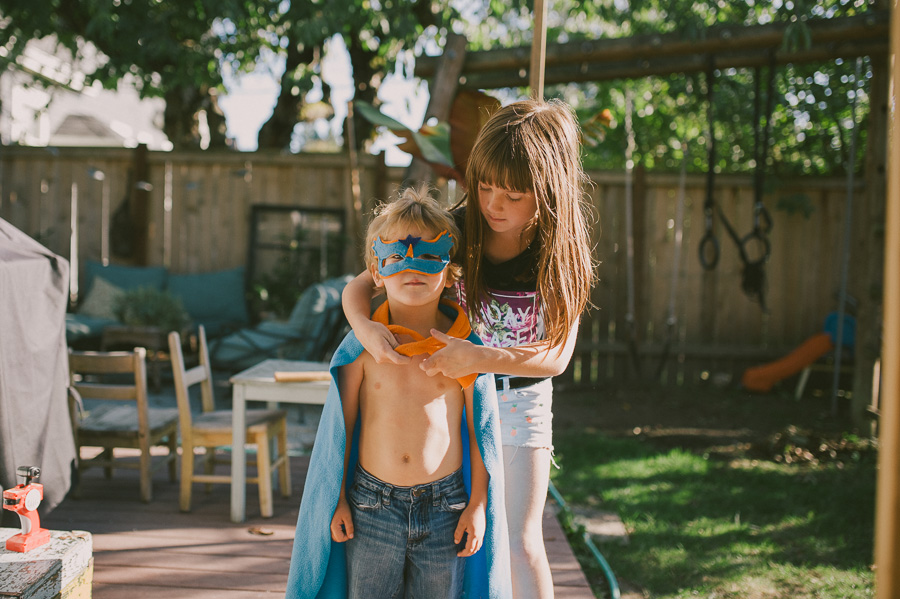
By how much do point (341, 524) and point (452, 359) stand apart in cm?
46

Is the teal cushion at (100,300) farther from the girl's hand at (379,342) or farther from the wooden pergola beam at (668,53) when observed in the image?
the girl's hand at (379,342)

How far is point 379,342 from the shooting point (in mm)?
1473

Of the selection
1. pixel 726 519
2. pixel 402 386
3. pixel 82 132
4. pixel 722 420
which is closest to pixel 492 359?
pixel 402 386

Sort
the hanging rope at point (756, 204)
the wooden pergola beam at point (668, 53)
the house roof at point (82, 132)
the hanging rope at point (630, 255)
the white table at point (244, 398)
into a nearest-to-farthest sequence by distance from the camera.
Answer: the white table at point (244, 398)
the wooden pergola beam at point (668, 53)
the hanging rope at point (756, 204)
the hanging rope at point (630, 255)
the house roof at point (82, 132)

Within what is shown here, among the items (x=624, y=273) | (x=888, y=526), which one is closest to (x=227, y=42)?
(x=624, y=273)

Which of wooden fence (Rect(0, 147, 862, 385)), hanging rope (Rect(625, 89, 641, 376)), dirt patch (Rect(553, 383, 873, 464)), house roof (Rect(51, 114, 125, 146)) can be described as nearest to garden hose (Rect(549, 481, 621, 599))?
dirt patch (Rect(553, 383, 873, 464))

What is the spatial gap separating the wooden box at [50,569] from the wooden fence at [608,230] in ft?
16.7

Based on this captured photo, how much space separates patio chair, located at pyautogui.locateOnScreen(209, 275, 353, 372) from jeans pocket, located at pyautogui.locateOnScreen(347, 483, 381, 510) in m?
4.12

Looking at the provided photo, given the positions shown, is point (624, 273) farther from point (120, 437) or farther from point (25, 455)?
point (25, 455)

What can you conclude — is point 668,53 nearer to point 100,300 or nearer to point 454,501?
point 454,501

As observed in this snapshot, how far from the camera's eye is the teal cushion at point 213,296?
706cm

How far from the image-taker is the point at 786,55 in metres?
4.64

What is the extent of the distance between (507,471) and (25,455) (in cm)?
166

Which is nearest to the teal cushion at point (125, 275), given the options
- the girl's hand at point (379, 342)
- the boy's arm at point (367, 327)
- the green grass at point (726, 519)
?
the green grass at point (726, 519)
